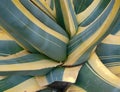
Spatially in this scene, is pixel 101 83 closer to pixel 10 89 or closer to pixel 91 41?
pixel 91 41

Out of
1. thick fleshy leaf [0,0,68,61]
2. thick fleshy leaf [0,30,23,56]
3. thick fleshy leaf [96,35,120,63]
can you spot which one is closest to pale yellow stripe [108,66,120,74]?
thick fleshy leaf [96,35,120,63]

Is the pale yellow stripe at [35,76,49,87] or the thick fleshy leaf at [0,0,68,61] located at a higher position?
the thick fleshy leaf at [0,0,68,61]

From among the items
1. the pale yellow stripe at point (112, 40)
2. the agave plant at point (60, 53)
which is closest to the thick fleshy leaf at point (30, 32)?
the agave plant at point (60, 53)

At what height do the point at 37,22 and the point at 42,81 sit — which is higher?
the point at 37,22

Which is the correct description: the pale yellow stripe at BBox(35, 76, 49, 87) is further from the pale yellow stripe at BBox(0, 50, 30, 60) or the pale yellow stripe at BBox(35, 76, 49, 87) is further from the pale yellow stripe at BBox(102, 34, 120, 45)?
the pale yellow stripe at BBox(102, 34, 120, 45)

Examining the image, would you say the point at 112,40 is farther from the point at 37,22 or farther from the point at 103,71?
the point at 37,22

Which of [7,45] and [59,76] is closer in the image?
[59,76]

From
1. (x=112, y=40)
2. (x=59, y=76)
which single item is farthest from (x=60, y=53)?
(x=112, y=40)

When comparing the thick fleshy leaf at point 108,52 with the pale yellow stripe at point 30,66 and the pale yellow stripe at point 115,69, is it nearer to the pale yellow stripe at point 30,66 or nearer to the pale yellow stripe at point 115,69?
the pale yellow stripe at point 115,69
